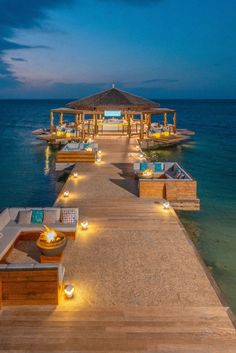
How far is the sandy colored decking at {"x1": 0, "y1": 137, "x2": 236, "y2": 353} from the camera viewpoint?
506 centimetres

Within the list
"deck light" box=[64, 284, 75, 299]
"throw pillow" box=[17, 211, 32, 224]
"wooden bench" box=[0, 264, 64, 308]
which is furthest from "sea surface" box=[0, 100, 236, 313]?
"throw pillow" box=[17, 211, 32, 224]

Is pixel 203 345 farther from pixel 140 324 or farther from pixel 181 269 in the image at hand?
pixel 181 269

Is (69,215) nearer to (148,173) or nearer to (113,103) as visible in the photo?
(148,173)

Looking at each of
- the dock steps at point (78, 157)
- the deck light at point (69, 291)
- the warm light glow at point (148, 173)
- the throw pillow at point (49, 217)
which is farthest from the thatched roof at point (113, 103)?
the deck light at point (69, 291)

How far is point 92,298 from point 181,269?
88.6 inches

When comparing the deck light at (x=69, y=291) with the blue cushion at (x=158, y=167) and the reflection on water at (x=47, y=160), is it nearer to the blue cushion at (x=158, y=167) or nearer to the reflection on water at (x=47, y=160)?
the blue cushion at (x=158, y=167)

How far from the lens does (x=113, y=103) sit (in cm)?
2262

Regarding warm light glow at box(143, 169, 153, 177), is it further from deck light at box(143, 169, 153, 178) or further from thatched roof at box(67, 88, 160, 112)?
thatched roof at box(67, 88, 160, 112)

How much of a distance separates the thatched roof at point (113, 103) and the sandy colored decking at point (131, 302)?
1375 cm

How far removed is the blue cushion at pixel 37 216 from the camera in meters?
9.49

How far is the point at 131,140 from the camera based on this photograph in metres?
28.5

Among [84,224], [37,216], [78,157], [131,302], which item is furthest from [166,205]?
[78,157]

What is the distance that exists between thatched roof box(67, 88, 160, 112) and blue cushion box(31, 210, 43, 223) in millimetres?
14197

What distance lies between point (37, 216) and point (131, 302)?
455cm
